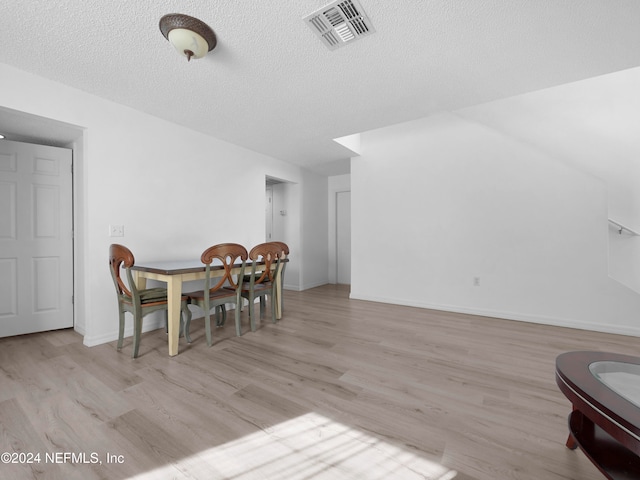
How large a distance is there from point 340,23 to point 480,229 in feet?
9.84

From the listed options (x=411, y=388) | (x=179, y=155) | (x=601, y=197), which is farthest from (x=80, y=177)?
(x=601, y=197)

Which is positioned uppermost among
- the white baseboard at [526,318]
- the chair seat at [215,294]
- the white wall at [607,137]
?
the white wall at [607,137]

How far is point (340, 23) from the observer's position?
1.62 m

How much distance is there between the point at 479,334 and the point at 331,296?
2341 mm

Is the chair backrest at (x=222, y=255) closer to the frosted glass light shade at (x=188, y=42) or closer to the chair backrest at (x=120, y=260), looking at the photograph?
the chair backrest at (x=120, y=260)

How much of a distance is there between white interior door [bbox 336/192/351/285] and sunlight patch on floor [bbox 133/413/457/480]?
450 cm

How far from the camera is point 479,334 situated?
277 centimetres

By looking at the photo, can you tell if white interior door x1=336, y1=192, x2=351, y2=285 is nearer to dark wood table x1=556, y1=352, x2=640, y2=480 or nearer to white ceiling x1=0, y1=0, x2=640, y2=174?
white ceiling x1=0, y1=0, x2=640, y2=174

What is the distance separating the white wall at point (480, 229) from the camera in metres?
2.92

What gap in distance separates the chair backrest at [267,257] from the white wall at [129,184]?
980 mm

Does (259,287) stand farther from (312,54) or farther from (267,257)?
(312,54)

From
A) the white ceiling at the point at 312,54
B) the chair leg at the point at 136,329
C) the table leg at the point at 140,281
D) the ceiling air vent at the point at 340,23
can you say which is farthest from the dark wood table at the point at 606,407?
the table leg at the point at 140,281

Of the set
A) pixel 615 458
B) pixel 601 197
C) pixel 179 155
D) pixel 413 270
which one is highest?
pixel 179 155

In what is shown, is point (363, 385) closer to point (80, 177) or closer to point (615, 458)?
point (615, 458)
